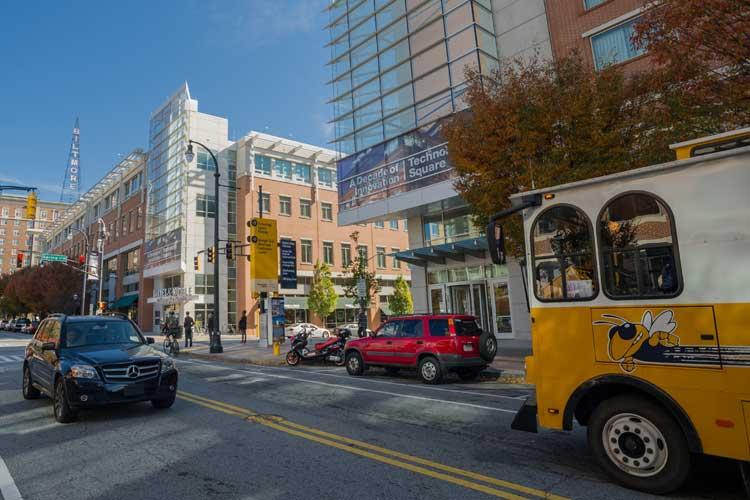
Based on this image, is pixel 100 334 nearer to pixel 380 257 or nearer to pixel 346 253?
pixel 346 253

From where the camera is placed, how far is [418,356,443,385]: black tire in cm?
1124

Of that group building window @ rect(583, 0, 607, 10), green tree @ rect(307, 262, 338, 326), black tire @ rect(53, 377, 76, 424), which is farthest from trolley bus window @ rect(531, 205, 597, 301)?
green tree @ rect(307, 262, 338, 326)

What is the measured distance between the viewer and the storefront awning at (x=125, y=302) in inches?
2048

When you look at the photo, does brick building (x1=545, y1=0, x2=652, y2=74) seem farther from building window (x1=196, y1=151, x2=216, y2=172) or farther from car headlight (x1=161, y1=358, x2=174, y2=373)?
building window (x1=196, y1=151, x2=216, y2=172)

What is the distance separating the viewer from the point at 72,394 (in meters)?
6.85

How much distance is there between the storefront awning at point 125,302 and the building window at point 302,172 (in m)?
23.3

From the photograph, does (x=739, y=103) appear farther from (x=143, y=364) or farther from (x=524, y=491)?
(x=143, y=364)

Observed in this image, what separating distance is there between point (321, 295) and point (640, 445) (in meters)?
39.4

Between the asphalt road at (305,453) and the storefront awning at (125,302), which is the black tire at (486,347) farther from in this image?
the storefront awning at (125,302)

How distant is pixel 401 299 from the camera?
1913 inches

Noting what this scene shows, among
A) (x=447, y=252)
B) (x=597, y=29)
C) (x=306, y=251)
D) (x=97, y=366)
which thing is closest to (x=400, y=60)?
(x=597, y=29)

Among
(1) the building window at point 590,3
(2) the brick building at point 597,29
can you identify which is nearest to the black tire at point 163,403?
(2) the brick building at point 597,29

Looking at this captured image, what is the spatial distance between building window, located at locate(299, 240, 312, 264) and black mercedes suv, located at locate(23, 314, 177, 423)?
38.2 metres

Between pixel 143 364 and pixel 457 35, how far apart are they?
20.8m
